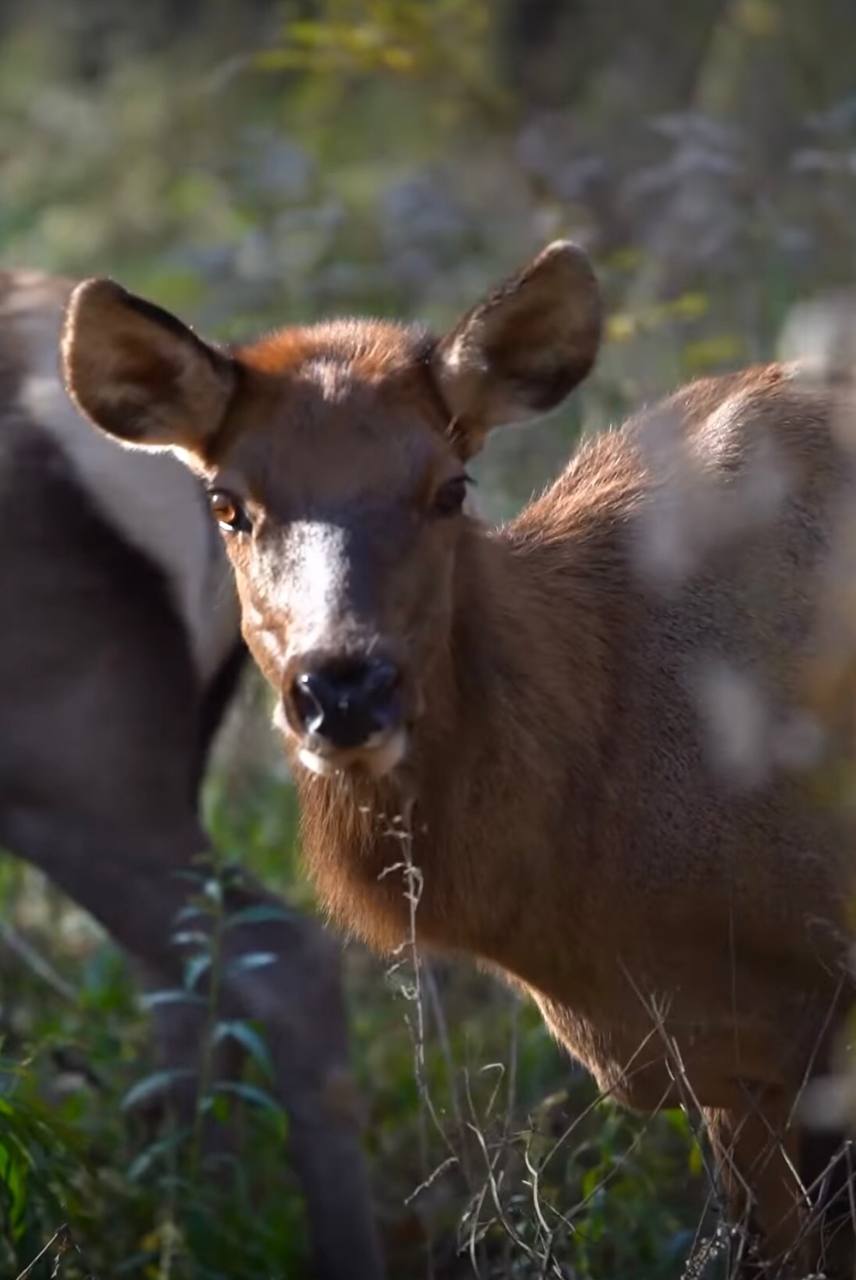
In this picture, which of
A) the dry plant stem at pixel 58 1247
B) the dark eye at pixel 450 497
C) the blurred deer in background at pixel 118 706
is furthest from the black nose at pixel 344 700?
the blurred deer in background at pixel 118 706

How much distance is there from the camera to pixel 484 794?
15.9ft

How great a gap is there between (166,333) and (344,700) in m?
0.95

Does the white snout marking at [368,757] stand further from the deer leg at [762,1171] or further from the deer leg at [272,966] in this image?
the deer leg at [272,966]

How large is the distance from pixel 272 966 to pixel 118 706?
29.4 inches

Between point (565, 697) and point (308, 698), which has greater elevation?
point (308, 698)

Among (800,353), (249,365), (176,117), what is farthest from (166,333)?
(176,117)

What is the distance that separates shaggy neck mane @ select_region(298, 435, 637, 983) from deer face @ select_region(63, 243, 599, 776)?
13 centimetres

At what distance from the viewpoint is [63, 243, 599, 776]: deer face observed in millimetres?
4449

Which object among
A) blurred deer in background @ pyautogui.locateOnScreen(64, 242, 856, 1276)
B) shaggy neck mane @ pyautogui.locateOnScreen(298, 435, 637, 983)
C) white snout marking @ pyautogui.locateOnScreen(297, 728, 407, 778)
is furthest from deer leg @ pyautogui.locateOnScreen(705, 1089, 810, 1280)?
white snout marking @ pyautogui.locateOnScreen(297, 728, 407, 778)

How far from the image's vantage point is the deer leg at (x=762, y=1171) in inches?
189

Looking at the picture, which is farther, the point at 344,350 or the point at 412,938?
the point at 344,350

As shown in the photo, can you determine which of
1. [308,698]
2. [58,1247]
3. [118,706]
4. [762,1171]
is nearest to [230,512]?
[308,698]

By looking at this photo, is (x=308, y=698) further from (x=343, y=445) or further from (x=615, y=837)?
(x=615, y=837)

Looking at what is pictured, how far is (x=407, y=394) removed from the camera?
15.9ft
